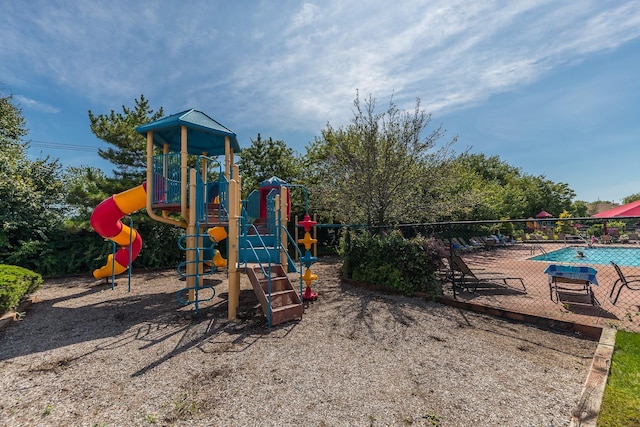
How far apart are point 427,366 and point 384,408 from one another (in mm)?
1094

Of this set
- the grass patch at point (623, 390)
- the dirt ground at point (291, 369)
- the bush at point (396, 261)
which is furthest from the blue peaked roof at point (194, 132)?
the grass patch at point (623, 390)

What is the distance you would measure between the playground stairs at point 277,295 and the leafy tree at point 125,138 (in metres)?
8.77

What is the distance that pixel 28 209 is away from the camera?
32.3 feet

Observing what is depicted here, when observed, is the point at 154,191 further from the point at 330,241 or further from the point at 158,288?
the point at 330,241

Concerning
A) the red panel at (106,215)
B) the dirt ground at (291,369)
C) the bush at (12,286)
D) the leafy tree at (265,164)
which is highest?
the leafy tree at (265,164)

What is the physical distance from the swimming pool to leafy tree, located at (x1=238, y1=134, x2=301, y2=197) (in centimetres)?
1411

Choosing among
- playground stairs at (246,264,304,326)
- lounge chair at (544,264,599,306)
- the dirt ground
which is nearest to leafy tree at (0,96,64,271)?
the dirt ground

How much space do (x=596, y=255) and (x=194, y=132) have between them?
2131 cm

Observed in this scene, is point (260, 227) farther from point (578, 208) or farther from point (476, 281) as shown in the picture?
point (578, 208)

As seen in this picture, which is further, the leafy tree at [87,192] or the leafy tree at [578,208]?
the leafy tree at [578,208]

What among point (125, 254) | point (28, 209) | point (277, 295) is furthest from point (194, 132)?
point (28, 209)

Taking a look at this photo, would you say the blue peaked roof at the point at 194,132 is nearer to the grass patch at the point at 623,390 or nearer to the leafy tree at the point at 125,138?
the leafy tree at the point at 125,138

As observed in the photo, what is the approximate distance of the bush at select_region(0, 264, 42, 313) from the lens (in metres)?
5.11

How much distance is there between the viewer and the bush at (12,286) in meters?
5.11
